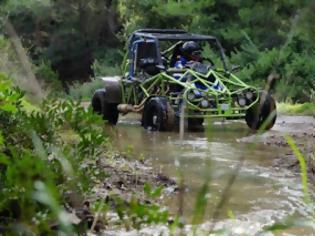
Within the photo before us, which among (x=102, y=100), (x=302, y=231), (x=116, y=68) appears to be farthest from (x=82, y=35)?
(x=302, y=231)

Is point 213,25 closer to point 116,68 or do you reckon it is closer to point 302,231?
point 116,68

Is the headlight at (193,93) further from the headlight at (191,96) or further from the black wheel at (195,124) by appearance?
the black wheel at (195,124)

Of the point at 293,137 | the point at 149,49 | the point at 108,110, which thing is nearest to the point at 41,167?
the point at 293,137

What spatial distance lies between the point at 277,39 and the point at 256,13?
3.46 feet

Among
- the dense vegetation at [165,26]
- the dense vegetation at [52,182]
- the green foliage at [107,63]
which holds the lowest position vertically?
the green foliage at [107,63]

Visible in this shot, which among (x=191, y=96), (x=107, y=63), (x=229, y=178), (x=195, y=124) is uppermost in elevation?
(x=229, y=178)

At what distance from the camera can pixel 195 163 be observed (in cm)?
707

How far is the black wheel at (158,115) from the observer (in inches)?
395

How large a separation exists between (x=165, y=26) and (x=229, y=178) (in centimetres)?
2017

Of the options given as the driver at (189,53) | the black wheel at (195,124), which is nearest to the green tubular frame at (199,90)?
the black wheel at (195,124)

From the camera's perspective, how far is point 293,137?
9477 mm

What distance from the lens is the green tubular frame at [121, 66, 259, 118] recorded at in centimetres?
1016

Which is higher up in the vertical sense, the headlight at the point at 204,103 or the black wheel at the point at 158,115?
the headlight at the point at 204,103

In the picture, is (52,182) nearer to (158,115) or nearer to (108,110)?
(158,115)
